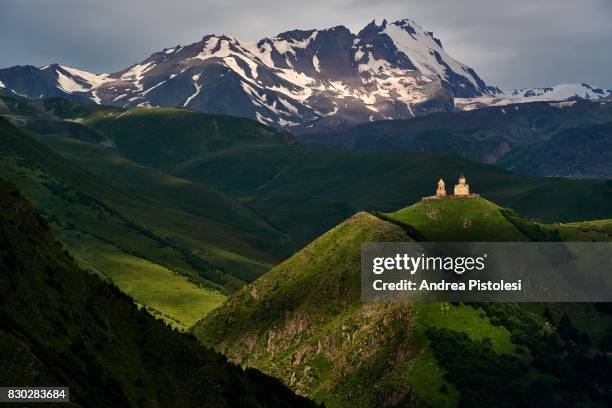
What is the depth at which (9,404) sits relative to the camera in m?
96.5

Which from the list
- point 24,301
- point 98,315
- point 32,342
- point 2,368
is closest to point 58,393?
point 2,368

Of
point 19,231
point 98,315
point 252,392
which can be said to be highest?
point 19,231

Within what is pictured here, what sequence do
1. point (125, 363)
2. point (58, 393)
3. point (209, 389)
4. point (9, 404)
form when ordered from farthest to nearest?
1. point (209, 389)
2. point (125, 363)
3. point (58, 393)
4. point (9, 404)

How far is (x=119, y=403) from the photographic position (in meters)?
120

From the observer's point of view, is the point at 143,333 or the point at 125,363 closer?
the point at 125,363

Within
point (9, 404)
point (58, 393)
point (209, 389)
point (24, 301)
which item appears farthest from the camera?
point (209, 389)

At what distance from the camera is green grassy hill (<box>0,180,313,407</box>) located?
11400cm

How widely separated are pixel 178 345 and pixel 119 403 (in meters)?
35.4

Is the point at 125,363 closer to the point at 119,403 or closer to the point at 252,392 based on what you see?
the point at 119,403

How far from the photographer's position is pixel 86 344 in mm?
130000

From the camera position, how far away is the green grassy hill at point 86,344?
374 feet

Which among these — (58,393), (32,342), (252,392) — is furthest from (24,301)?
(252,392)

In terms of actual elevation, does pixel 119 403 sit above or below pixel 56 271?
below

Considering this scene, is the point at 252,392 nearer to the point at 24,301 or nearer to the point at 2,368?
the point at 24,301
